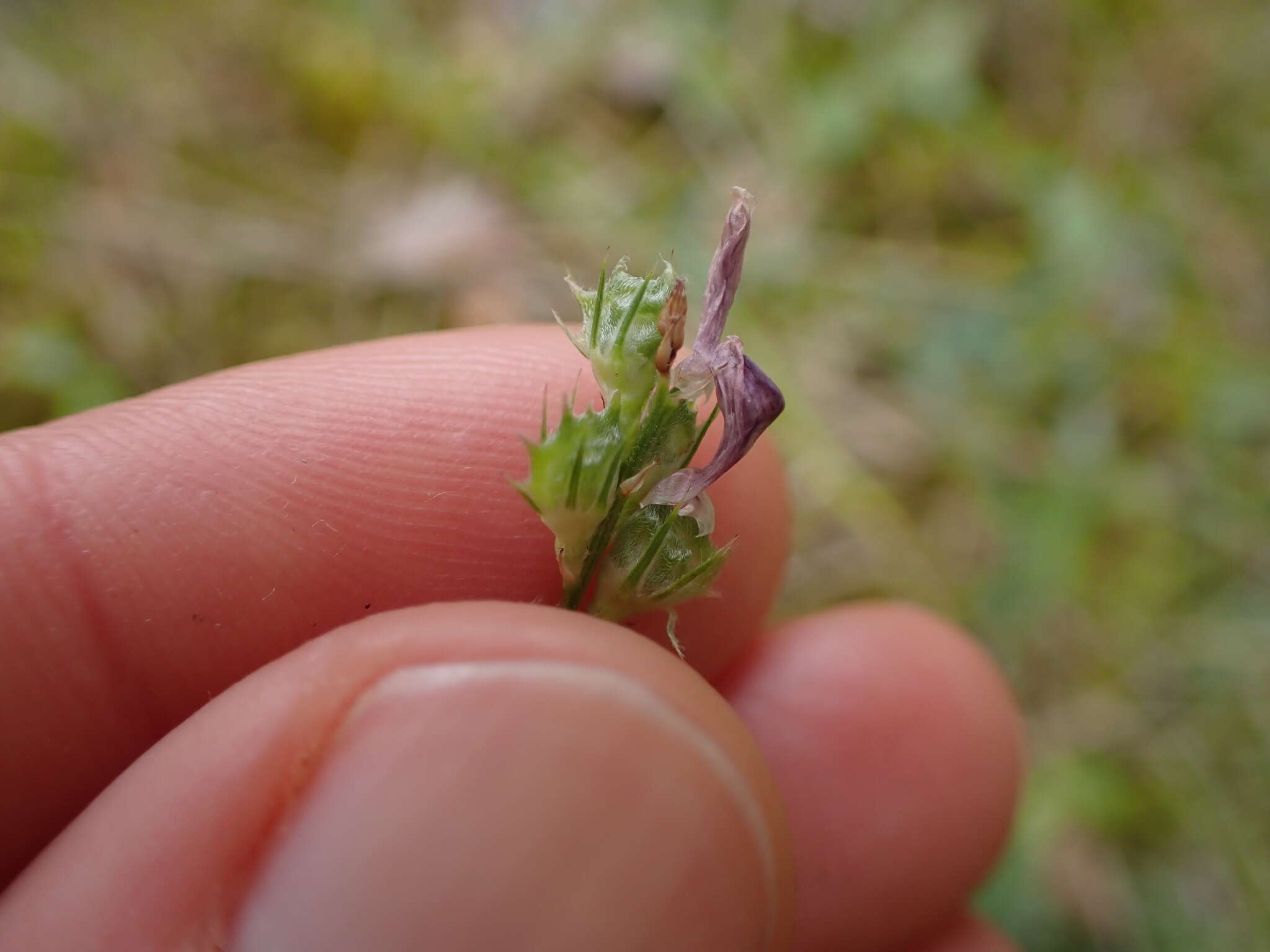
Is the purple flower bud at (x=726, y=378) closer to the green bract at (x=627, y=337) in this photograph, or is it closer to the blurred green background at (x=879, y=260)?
the green bract at (x=627, y=337)

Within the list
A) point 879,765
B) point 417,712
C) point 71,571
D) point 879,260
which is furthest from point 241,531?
point 879,260

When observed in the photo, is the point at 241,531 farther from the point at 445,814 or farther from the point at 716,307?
the point at 716,307

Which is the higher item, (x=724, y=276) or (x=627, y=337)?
(x=724, y=276)

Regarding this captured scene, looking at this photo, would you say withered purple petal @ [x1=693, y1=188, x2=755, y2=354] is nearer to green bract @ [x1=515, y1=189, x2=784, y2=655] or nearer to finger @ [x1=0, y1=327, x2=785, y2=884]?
green bract @ [x1=515, y1=189, x2=784, y2=655]

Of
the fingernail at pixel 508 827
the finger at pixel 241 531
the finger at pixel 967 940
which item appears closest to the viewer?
the fingernail at pixel 508 827

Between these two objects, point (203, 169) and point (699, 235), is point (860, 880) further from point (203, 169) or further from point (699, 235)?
point (203, 169)

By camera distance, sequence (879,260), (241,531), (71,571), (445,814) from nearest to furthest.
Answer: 1. (445,814)
2. (71,571)
3. (241,531)
4. (879,260)

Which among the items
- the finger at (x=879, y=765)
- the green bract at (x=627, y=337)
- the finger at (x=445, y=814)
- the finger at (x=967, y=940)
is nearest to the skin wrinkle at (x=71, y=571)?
the finger at (x=445, y=814)

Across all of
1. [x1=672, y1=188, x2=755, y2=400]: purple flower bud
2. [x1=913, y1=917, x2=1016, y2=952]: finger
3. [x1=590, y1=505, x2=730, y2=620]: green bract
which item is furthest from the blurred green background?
[x1=672, y1=188, x2=755, y2=400]: purple flower bud
